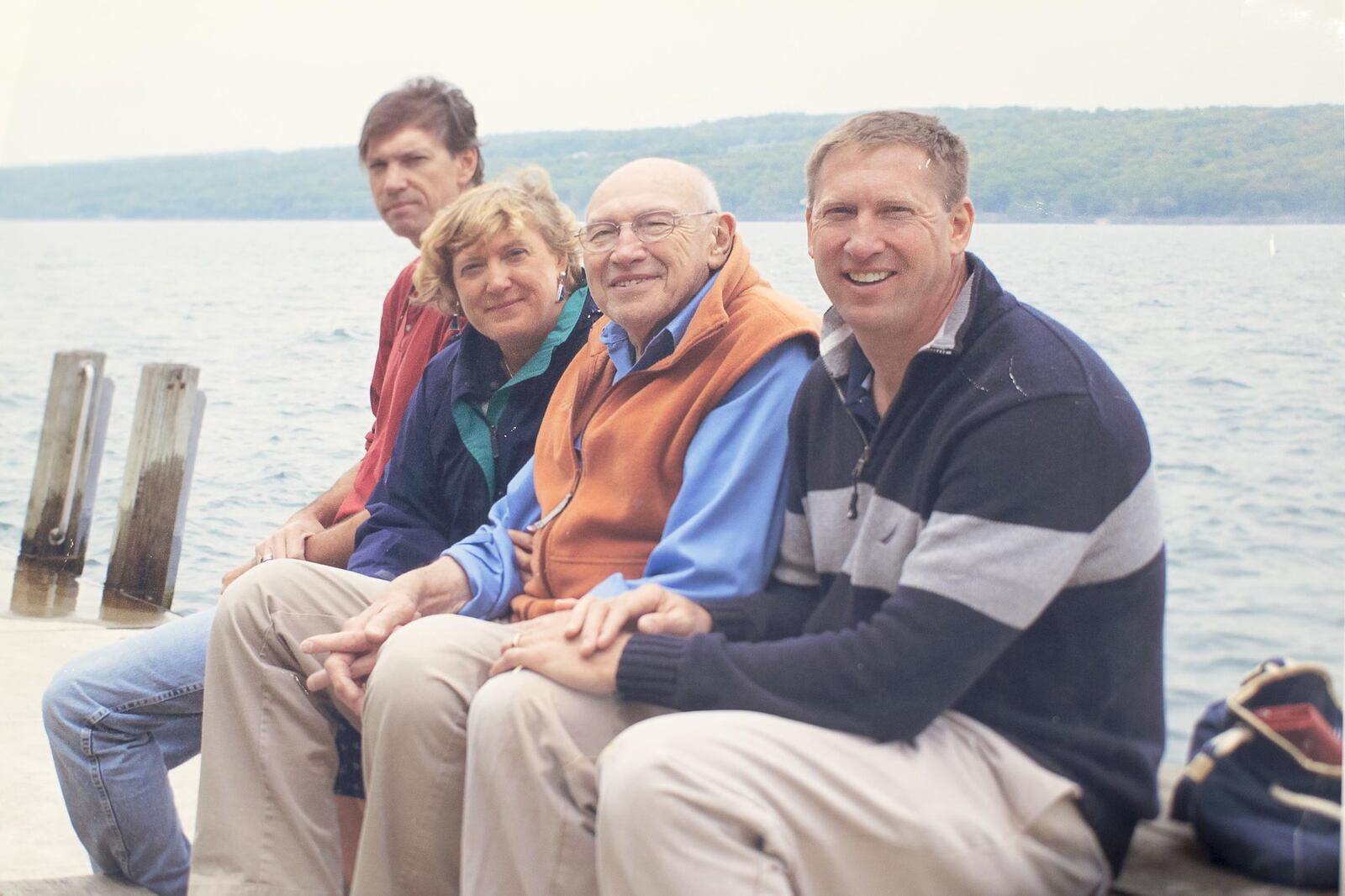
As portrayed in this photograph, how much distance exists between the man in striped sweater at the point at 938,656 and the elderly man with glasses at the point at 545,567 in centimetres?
25

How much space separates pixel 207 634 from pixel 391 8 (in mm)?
1392

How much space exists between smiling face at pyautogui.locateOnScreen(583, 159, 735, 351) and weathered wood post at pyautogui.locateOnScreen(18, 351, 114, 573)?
8.46 ft

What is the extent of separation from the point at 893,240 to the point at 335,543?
1494mm

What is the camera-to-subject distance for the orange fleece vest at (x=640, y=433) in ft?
7.37

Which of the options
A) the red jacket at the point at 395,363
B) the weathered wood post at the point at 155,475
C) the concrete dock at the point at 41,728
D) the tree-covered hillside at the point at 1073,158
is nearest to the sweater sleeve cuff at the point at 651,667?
the tree-covered hillside at the point at 1073,158

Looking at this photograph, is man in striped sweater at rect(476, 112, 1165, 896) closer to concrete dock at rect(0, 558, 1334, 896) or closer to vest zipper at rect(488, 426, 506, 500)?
vest zipper at rect(488, 426, 506, 500)

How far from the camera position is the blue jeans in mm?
2801

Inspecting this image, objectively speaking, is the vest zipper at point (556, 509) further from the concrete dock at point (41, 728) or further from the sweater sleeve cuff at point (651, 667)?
the concrete dock at point (41, 728)

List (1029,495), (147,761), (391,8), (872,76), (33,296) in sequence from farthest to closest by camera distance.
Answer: (33,296) → (391,8) → (147,761) → (872,76) → (1029,495)

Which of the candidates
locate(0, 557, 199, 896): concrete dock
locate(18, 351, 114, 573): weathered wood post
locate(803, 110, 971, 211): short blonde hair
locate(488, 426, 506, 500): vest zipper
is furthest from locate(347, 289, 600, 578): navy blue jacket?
locate(18, 351, 114, 573): weathered wood post

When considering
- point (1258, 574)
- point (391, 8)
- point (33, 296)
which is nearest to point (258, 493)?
point (391, 8)

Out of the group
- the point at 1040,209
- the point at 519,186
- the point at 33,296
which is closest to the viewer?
the point at 1040,209

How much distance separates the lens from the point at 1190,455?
197cm

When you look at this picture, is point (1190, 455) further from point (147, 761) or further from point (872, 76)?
point (147, 761)
